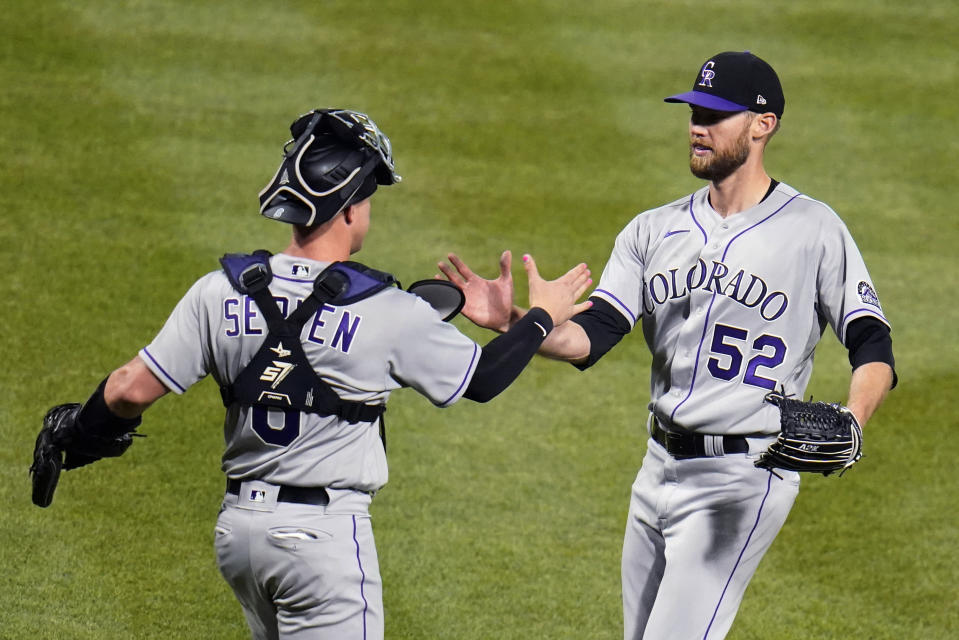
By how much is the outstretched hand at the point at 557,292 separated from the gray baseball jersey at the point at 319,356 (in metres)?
0.37

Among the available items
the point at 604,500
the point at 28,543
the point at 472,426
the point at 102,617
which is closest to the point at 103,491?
the point at 28,543

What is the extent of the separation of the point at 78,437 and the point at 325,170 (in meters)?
1.06

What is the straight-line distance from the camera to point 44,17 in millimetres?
10320

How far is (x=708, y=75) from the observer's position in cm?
392

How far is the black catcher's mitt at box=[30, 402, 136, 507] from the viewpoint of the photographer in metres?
3.45

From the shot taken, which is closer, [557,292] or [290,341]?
[290,341]

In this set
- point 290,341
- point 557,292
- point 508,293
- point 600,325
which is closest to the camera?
point 290,341

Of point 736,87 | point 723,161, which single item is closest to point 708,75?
point 736,87

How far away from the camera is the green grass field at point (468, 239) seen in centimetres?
549

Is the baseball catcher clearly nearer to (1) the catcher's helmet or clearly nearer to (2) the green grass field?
(1) the catcher's helmet

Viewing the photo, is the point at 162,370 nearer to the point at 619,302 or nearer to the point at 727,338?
the point at 619,302

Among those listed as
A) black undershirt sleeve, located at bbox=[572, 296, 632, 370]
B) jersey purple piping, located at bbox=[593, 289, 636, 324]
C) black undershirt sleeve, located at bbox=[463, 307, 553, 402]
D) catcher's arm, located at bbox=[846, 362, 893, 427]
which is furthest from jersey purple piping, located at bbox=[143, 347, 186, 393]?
catcher's arm, located at bbox=[846, 362, 893, 427]

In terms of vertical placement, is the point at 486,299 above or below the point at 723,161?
below

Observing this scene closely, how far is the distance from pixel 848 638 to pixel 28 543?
12.1 ft
